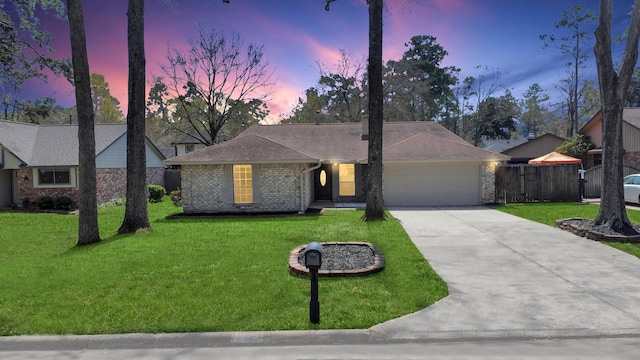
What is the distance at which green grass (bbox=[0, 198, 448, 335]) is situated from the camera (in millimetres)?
4910

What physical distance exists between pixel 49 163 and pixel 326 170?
14.5 m

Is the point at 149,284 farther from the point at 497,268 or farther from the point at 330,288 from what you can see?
the point at 497,268

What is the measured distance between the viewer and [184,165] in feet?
52.7

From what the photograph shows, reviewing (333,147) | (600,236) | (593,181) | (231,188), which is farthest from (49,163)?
(593,181)

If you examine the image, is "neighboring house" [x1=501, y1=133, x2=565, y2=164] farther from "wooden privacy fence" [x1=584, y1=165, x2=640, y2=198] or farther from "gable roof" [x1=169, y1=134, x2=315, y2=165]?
"gable roof" [x1=169, y1=134, x2=315, y2=165]

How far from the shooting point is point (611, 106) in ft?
33.0

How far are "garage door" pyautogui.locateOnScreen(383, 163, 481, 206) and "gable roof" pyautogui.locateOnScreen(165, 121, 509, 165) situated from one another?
67 centimetres

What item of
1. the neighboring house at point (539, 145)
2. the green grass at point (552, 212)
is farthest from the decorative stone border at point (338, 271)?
the neighboring house at point (539, 145)

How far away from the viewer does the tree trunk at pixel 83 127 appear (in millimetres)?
10133

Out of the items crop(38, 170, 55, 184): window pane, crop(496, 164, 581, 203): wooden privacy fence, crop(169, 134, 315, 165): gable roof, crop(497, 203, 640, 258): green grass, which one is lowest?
crop(497, 203, 640, 258): green grass

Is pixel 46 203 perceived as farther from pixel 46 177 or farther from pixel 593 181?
pixel 593 181

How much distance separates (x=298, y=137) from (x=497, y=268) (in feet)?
52.2

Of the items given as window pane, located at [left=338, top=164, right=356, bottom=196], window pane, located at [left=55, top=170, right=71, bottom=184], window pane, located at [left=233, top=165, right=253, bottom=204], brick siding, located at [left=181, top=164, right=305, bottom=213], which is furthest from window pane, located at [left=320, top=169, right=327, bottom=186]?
window pane, located at [left=55, top=170, right=71, bottom=184]

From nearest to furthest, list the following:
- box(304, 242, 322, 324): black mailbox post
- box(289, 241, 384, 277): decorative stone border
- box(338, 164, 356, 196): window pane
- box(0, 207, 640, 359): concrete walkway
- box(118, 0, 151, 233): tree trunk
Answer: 1. box(0, 207, 640, 359): concrete walkway
2. box(304, 242, 322, 324): black mailbox post
3. box(289, 241, 384, 277): decorative stone border
4. box(118, 0, 151, 233): tree trunk
5. box(338, 164, 356, 196): window pane
